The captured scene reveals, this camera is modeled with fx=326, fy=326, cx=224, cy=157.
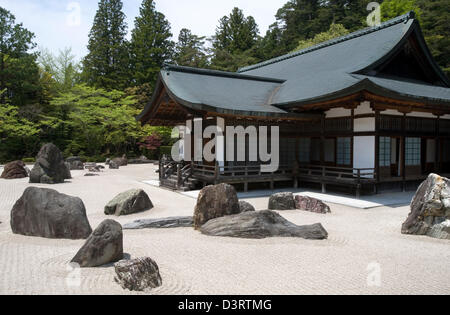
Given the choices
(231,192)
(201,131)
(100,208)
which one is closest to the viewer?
(231,192)

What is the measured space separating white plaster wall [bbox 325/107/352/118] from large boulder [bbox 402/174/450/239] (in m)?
6.22

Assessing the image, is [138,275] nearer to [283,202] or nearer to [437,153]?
[283,202]

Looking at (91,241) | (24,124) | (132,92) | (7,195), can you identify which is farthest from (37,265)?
(132,92)

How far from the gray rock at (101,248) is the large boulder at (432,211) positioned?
589 cm

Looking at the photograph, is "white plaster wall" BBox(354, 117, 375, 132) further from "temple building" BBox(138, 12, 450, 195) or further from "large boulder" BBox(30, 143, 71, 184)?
"large boulder" BBox(30, 143, 71, 184)

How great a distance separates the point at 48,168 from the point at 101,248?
1178 cm

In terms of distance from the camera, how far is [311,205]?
9234 millimetres

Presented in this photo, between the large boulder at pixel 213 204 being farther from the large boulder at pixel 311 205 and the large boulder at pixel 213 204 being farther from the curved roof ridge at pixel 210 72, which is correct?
the curved roof ridge at pixel 210 72

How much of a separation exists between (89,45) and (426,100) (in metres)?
35.9

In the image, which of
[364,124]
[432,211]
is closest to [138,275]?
[432,211]

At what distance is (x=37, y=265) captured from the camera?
15.5 feet

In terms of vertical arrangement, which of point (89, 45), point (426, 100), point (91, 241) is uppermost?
point (89, 45)
